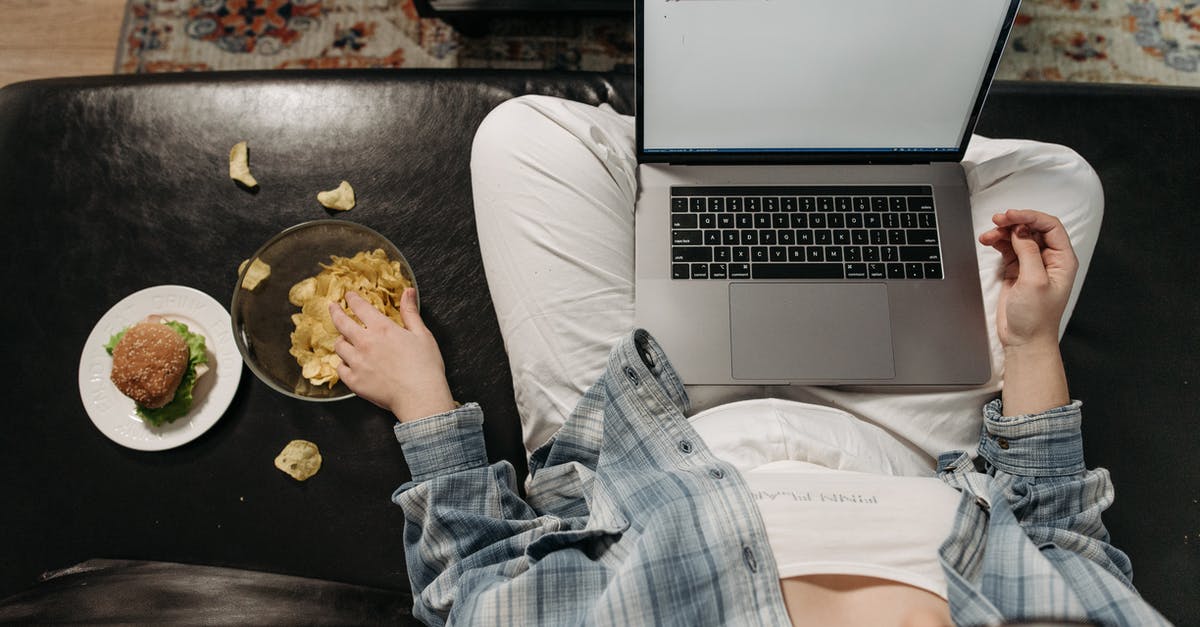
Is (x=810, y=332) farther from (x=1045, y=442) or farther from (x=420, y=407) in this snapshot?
(x=420, y=407)

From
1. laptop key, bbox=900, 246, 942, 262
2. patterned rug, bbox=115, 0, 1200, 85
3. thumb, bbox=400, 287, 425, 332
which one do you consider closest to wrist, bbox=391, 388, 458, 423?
thumb, bbox=400, 287, 425, 332

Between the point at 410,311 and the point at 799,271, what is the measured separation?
51 centimetres

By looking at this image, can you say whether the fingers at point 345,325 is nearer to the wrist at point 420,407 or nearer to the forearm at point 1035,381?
the wrist at point 420,407

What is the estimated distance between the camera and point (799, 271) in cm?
91

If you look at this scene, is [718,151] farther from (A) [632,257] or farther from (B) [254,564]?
(B) [254,564]

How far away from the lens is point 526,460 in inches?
38.5

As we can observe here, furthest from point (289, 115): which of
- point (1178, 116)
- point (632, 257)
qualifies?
point (1178, 116)

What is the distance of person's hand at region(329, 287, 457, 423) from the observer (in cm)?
90

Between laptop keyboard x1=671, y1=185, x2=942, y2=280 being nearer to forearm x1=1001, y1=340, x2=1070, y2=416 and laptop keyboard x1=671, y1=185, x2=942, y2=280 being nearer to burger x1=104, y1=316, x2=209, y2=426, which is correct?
forearm x1=1001, y1=340, x2=1070, y2=416

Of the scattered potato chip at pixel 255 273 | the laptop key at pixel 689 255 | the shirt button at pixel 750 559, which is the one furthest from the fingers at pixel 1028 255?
the scattered potato chip at pixel 255 273

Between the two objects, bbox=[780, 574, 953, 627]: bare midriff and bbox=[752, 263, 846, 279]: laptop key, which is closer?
bbox=[780, 574, 953, 627]: bare midriff

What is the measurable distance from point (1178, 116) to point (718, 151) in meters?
0.71

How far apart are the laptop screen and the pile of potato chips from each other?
1.26 ft

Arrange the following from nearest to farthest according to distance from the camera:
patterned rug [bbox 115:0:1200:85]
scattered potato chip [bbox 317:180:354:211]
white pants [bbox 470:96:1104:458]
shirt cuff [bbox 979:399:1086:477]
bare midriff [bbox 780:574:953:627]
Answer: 1. bare midriff [bbox 780:574:953:627]
2. shirt cuff [bbox 979:399:1086:477]
3. white pants [bbox 470:96:1104:458]
4. scattered potato chip [bbox 317:180:354:211]
5. patterned rug [bbox 115:0:1200:85]
